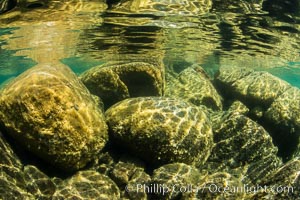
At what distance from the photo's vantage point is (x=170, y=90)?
13633 millimetres

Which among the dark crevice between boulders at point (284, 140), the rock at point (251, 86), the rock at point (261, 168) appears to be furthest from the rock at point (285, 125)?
the rock at point (261, 168)

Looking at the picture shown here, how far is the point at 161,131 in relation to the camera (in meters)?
7.33

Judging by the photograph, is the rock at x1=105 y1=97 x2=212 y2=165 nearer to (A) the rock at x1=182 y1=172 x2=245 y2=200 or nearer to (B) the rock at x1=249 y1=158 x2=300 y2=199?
(A) the rock at x1=182 y1=172 x2=245 y2=200

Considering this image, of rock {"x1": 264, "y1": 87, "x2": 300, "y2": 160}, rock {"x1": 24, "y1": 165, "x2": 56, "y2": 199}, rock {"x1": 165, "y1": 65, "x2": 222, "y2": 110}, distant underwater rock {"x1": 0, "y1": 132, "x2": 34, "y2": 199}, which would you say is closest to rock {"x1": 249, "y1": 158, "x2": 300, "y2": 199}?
rock {"x1": 24, "y1": 165, "x2": 56, "y2": 199}

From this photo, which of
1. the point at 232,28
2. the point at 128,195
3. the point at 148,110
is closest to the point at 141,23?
the point at 232,28

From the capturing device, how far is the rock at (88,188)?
615cm

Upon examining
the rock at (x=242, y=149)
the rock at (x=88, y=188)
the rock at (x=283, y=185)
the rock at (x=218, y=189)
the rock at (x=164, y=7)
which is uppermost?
the rock at (x=164, y=7)

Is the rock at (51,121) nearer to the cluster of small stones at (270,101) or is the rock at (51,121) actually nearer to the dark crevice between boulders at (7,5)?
the dark crevice between boulders at (7,5)

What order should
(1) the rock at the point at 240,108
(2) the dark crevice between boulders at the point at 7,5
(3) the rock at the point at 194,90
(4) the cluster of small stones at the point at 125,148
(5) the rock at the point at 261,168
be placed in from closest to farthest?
1. (4) the cluster of small stones at the point at 125,148
2. (5) the rock at the point at 261,168
3. (2) the dark crevice between boulders at the point at 7,5
4. (1) the rock at the point at 240,108
5. (3) the rock at the point at 194,90

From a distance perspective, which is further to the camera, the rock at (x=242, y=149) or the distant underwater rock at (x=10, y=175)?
the rock at (x=242, y=149)

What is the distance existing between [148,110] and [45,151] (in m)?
2.96

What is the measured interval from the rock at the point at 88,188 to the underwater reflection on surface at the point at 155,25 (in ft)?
17.9

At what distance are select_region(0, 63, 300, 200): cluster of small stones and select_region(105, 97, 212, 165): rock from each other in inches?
1.1

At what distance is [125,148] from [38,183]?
2574 millimetres
